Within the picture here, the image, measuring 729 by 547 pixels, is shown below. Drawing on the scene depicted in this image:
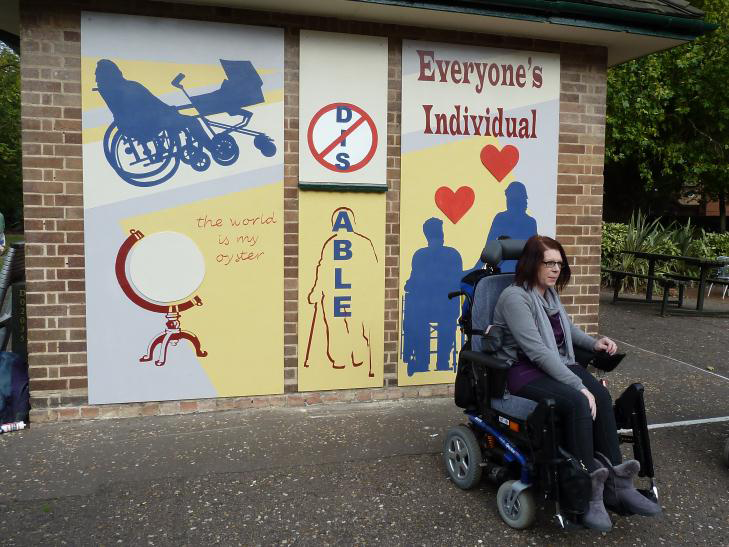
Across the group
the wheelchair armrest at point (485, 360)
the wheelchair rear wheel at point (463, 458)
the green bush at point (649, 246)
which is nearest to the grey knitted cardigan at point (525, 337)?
the wheelchair armrest at point (485, 360)

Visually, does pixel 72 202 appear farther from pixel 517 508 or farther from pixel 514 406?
pixel 517 508

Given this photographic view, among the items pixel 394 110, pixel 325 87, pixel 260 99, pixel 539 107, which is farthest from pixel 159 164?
pixel 539 107

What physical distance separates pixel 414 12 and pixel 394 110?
82cm

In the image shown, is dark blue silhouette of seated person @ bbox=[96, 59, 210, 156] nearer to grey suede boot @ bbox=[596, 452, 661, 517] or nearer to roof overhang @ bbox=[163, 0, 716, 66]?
roof overhang @ bbox=[163, 0, 716, 66]

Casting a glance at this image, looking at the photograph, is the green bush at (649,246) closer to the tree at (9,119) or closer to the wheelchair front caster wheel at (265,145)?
the wheelchair front caster wheel at (265,145)

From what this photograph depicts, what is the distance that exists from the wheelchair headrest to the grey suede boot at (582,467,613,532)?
1.36 metres

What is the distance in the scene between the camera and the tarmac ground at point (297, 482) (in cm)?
331

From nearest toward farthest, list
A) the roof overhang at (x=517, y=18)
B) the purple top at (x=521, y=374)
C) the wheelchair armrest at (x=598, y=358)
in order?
the purple top at (x=521, y=374) → the wheelchair armrest at (x=598, y=358) → the roof overhang at (x=517, y=18)

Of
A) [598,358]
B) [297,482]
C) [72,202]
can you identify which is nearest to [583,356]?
[598,358]

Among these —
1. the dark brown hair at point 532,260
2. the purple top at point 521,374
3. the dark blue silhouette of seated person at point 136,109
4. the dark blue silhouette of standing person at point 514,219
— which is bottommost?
the purple top at point 521,374

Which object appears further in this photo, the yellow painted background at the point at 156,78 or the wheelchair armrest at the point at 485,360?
the yellow painted background at the point at 156,78

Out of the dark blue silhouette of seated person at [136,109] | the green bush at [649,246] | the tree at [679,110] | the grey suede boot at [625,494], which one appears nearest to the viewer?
the grey suede boot at [625,494]

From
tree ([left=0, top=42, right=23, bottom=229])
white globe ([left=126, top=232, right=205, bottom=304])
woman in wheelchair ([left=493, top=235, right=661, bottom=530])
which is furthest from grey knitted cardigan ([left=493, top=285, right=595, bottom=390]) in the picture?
tree ([left=0, top=42, right=23, bottom=229])

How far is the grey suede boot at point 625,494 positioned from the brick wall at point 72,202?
2.69m
